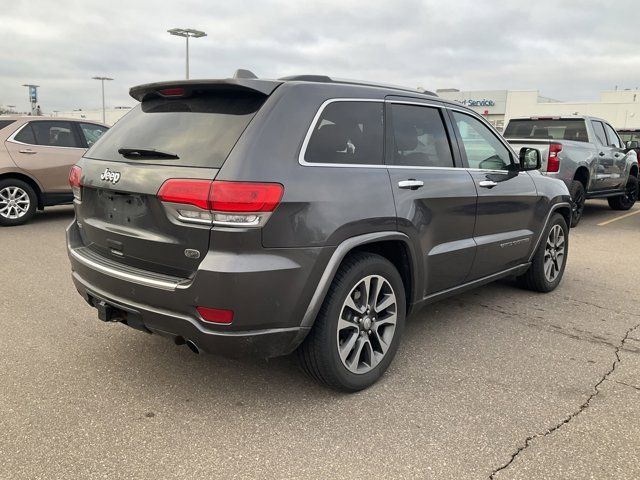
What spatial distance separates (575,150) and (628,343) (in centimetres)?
590

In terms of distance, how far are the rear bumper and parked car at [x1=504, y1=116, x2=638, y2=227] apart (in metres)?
7.16

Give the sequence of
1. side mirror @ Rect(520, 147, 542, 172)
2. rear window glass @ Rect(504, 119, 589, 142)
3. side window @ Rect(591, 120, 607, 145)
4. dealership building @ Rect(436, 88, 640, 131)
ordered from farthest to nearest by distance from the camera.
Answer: dealership building @ Rect(436, 88, 640, 131) < side window @ Rect(591, 120, 607, 145) < rear window glass @ Rect(504, 119, 589, 142) < side mirror @ Rect(520, 147, 542, 172)

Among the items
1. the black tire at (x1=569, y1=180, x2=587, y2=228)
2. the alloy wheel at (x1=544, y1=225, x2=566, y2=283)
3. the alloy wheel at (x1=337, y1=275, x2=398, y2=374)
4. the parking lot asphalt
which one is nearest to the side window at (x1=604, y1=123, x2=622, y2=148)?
the black tire at (x1=569, y1=180, x2=587, y2=228)

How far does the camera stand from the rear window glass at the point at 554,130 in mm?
9867

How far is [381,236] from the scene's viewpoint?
313cm

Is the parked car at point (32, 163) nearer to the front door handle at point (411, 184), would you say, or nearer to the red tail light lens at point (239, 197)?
the front door handle at point (411, 184)

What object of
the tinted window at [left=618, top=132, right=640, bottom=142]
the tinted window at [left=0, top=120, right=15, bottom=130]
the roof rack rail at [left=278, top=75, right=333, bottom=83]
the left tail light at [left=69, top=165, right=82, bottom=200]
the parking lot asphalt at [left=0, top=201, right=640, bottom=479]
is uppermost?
the tinted window at [left=618, top=132, right=640, bottom=142]

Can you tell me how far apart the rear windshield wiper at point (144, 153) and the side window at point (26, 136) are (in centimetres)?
645

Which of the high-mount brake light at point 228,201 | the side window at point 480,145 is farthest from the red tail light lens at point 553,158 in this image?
the high-mount brake light at point 228,201

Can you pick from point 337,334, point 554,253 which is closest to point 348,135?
point 337,334

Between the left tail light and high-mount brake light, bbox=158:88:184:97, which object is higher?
high-mount brake light, bbox=158:88:184:97

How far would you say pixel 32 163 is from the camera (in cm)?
846

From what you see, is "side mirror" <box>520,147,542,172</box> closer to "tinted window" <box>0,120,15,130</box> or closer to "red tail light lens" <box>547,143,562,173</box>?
"red tail light lens" <box>547,143,562,173</box>

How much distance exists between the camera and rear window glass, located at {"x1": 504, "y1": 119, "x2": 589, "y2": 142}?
9.87 m
